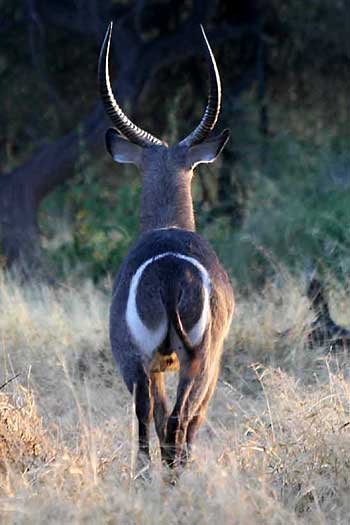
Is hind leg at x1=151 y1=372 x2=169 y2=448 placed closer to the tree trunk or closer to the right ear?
the right ear

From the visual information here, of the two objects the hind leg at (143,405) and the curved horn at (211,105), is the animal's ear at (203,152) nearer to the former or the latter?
the curved horn at (211,105)

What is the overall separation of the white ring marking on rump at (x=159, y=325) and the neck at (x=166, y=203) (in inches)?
51.2

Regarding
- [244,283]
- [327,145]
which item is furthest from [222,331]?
[327,145]

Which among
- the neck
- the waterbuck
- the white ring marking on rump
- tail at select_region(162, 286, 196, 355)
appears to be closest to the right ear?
the neck

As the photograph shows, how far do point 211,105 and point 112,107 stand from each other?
0.57 m

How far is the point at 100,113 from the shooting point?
12.1 m

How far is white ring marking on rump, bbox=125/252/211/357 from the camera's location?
4668mm

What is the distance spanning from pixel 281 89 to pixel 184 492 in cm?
1032

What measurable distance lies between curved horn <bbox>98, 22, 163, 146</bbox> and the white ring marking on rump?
65.3 inches

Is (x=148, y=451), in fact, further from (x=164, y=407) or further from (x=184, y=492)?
(x=184, y=492)

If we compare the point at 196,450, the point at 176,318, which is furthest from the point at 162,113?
the point at 176,318

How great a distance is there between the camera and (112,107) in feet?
20.6

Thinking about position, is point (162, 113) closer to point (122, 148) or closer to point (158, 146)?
point (122, 148)

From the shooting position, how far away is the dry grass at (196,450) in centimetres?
387
